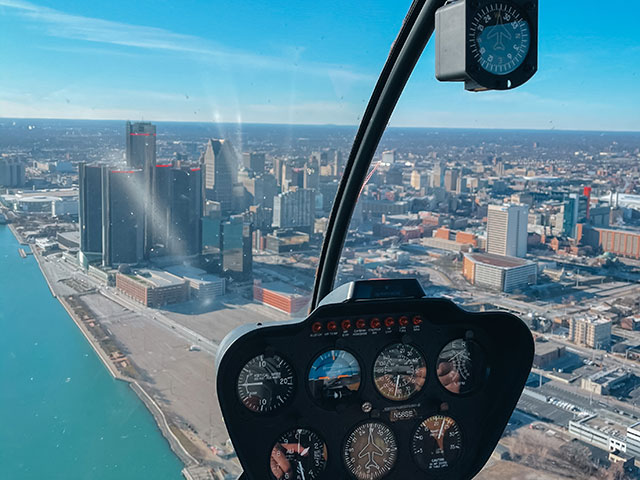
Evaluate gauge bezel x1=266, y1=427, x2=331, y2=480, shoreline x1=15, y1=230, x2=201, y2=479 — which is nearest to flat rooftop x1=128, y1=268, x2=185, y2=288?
shoreline x1=15, y1=230, x2=201, y2=479

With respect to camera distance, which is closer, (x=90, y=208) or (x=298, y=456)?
(x=298, y=456)

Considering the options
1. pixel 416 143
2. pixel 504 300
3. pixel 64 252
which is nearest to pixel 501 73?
pixel 504 300

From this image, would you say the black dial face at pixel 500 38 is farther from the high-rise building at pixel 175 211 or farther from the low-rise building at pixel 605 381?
the high-rise building at pixel 175 211

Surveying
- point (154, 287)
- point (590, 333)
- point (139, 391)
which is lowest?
point (139, 391)

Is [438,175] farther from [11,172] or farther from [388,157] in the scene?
[11,172]

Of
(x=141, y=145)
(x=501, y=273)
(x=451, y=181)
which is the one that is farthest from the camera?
(x=141, y=145)

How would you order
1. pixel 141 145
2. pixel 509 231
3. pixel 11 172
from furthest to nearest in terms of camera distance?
pixel 141 145, pixel 11 172, pixel 509 231

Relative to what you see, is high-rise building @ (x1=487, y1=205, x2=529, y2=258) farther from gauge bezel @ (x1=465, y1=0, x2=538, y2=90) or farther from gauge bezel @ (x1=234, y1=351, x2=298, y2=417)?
gauge bezel @ (x1=465, y1=0, x2=538, y2=90)

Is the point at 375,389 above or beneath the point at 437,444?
above

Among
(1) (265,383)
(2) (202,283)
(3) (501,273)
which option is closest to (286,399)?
(1) (265,383)
